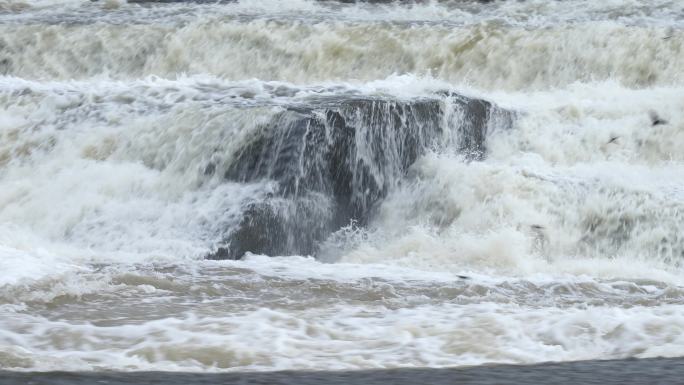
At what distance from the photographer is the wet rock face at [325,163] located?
8.87 m

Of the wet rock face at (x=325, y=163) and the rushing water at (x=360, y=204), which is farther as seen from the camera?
the wet rock face at (x=325, y=163)

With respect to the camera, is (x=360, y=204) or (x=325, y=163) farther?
(x=360, y=204)

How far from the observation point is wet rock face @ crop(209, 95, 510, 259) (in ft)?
29.1

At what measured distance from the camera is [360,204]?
377 inches

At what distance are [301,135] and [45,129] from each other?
2.86 metres

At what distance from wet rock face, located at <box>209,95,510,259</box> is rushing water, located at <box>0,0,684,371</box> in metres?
0.02

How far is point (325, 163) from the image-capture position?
9398 mm

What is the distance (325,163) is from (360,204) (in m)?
0.51

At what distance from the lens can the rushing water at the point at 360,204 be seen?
220 inches

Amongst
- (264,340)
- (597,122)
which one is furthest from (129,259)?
(597,122)

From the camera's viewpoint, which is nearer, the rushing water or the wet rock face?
the rushing water

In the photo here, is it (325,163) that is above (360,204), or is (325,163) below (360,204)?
Answer: above

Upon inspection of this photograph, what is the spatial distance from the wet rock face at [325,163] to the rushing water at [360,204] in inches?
0.8

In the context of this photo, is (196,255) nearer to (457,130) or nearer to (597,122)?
(457,130)
